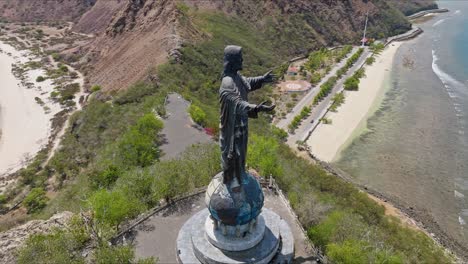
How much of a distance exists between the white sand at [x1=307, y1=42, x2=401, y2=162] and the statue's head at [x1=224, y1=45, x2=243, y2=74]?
38314 mm

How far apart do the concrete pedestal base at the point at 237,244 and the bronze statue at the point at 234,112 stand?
3.48 meters

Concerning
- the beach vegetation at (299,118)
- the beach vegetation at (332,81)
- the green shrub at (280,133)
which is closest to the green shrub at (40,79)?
the green shrub at (280,133)

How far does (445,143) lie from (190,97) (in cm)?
3989

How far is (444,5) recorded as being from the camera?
625ft

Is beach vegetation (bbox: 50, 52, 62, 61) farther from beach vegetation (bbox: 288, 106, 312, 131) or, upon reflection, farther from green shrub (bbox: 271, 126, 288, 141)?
green shrub (bbox: 271, 126, 288, 141)

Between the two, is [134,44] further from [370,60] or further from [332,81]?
[370,60]

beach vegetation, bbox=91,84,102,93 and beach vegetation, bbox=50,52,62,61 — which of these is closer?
beach vegetation, bbox=91,84,102,93

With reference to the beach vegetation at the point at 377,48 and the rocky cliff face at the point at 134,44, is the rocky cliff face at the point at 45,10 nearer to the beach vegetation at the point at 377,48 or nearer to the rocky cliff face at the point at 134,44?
the rocky cliff face at the point at 134,44

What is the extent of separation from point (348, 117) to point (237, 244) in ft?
170

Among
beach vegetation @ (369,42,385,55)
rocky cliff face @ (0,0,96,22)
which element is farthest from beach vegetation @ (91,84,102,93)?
rocky cliff face @ (0,0,96,22)

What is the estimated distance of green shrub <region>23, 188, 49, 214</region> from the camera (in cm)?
4291

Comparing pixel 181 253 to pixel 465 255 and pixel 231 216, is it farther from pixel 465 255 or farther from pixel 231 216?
pixel 465 255

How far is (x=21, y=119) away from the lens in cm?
7244

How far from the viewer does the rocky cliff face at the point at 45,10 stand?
152000 millimetres
